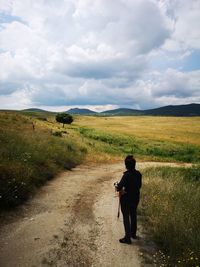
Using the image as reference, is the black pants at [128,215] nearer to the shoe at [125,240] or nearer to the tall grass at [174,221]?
the shoe at [125,240]

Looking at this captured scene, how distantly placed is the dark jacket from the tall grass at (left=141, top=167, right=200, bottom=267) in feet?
4.22

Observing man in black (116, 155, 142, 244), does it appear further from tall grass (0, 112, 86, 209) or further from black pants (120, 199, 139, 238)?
tall grass (0, 112, 86, 209)

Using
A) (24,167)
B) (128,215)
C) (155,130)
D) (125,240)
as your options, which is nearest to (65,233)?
(125,240)

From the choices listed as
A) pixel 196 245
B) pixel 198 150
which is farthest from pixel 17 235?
pixel 198 150

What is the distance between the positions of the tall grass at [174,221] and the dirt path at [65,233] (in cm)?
68

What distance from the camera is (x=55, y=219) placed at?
10750 millimetres

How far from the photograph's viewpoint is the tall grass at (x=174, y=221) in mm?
8293

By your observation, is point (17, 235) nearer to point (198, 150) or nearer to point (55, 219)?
point (55, 219)

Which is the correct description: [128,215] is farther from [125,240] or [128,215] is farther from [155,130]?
[155,130]

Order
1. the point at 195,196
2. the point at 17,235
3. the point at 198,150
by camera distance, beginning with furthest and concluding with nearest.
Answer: the point at 198,150
the point at 195,196
the point at 17,235

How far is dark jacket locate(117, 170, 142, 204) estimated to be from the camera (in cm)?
939

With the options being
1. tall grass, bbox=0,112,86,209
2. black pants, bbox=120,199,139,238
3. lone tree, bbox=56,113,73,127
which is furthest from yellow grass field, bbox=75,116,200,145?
black pants, bbox=120,199,139,238

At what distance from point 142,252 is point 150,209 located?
9.91 ft

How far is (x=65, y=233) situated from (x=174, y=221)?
124 inches
